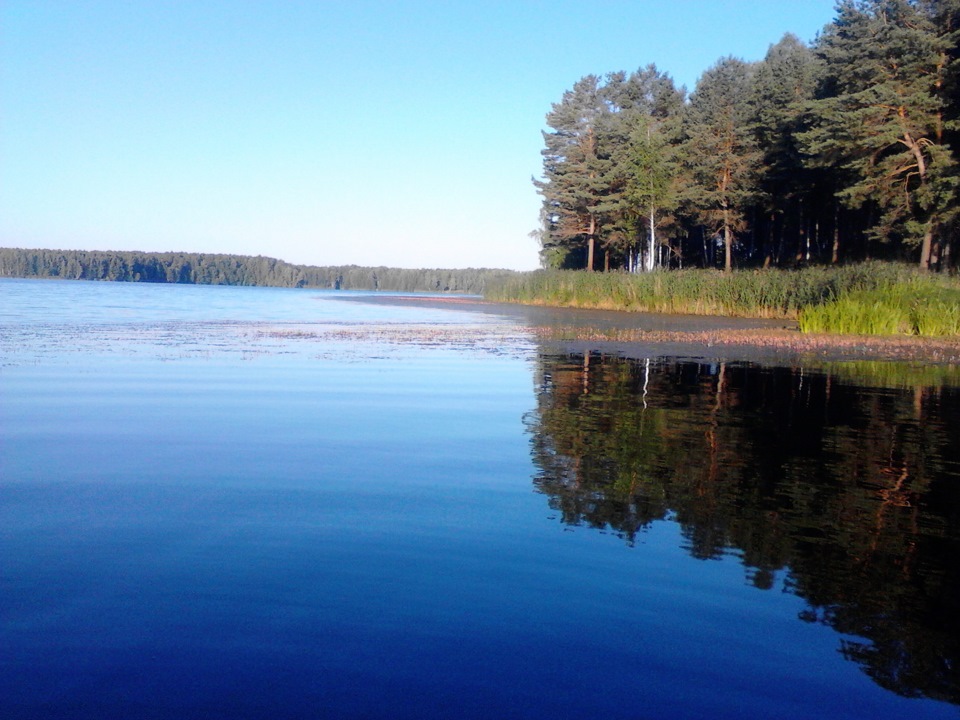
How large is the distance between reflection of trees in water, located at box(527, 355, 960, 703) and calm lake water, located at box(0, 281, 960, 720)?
0.02m

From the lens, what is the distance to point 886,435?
310 inches

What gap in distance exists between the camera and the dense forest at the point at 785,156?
32.4 metres

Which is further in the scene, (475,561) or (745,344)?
(745,344)

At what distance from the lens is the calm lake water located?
290 centimetres

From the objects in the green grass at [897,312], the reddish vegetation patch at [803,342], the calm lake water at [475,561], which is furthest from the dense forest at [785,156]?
the calm lake water at [475,561]

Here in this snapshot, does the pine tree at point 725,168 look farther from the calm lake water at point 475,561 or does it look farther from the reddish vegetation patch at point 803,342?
the calm lake water at point 475,561

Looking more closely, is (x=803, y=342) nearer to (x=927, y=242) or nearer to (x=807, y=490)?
(x=807, y=490)

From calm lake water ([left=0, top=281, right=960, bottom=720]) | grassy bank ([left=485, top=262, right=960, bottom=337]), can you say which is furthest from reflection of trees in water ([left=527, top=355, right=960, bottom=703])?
grassy bank ([left=485, top=262, right=960, bottom=337])

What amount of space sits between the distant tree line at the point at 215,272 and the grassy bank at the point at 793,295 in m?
88.8

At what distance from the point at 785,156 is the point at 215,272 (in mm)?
128973

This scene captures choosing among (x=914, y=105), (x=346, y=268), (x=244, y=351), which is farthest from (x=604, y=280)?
(x=346, y=268)

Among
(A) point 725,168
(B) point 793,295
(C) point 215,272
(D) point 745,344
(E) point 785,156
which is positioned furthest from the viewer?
(C) point 215,272

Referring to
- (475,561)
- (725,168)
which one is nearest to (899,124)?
(725,168)

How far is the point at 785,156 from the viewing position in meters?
46.8
